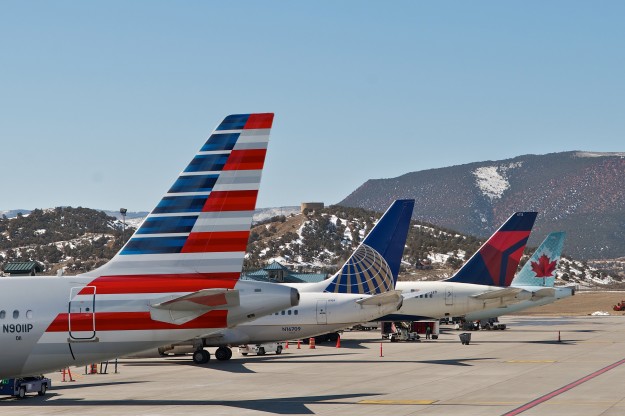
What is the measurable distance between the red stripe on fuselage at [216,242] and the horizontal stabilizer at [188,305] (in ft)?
6.09

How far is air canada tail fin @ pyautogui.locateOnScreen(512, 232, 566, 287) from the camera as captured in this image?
313 feet

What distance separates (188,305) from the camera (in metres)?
32.4

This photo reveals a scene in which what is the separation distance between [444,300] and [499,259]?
19.9 ft

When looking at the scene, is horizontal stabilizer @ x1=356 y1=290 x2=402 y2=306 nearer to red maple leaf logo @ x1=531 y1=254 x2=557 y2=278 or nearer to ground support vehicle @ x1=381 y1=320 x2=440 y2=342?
ground support vehicle @ x1=381 y1=320 x2=440 y2=342

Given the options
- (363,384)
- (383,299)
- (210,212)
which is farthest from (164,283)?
(383,299)

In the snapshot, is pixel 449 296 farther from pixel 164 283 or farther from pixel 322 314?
pixel 164 283

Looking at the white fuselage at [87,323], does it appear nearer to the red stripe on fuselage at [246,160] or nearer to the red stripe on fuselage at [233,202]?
the red stripe on fuselage at [233,202]

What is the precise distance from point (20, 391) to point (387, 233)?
91.9 feet

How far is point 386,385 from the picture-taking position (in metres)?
42.6

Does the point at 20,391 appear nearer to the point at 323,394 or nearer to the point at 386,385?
the point at 323,394

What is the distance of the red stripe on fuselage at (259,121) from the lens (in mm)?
33719

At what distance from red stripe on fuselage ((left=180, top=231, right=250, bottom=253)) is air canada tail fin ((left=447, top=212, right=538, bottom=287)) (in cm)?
4590

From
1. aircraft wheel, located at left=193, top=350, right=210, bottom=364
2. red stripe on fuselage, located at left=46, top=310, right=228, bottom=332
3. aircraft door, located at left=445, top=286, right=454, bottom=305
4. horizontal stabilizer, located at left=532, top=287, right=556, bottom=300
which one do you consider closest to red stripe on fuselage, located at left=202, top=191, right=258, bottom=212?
red stripe on fuselage, located at left=46, top=310, right=228, bottom=332

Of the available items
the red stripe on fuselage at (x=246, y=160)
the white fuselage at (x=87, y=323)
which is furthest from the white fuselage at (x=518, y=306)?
the red stripe on fuselage at (x=246, y=160)
